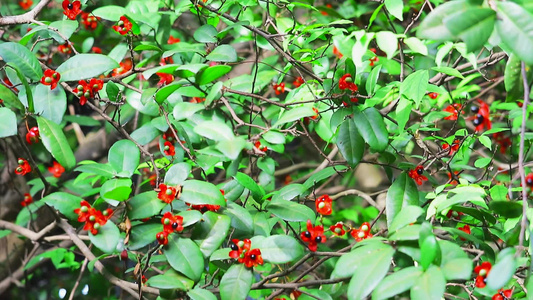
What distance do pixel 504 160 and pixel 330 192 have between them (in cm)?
74

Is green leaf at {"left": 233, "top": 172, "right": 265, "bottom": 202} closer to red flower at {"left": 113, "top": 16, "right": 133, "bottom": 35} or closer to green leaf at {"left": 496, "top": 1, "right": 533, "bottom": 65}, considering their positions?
red flower at {"left": 113, "top": 16, "right": 133, "bottom": 35}

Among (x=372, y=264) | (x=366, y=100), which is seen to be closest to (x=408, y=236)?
(x=372, y=264)

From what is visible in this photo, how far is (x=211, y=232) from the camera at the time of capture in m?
1.09

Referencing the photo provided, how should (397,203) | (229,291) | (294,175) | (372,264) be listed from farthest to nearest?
→ (294,175) < (397,203) < (229,291) < (372,264)

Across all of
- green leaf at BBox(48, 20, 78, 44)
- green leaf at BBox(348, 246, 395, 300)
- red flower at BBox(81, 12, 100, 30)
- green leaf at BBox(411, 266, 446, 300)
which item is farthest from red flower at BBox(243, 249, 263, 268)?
red flower at BBox(81, 12, 100, 30)

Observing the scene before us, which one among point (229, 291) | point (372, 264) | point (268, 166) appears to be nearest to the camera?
point (372, 264)

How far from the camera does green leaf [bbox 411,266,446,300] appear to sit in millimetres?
792

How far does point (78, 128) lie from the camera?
2557 millimetres

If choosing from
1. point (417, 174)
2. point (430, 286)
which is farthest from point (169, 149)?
point (430, 286)

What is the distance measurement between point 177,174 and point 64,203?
9.0 inches

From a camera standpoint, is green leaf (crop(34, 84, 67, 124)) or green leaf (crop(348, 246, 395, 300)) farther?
green leaf (crop(34, 84, 67, 124))

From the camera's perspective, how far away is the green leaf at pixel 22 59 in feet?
3.83

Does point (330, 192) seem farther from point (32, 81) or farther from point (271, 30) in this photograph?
point (32, 81)

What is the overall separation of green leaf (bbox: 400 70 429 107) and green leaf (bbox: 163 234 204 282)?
0.56 m
